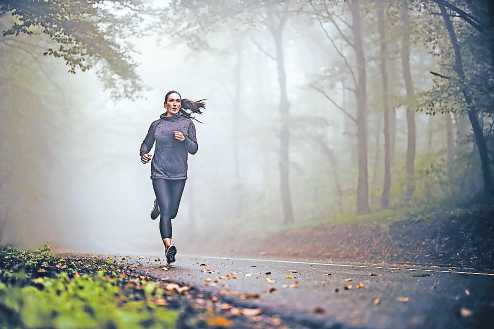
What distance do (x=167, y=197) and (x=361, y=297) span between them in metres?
3.94

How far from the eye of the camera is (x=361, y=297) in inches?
183

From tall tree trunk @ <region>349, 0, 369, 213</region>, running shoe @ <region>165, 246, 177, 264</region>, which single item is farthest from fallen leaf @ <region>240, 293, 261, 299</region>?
tall tree trunk @ <region>349, 0, 369, 213</region>

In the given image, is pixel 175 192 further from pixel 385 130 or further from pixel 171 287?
pixel 385 130

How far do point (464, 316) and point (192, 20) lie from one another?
16.2 m

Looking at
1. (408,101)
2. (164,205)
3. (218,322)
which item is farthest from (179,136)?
(408,101)

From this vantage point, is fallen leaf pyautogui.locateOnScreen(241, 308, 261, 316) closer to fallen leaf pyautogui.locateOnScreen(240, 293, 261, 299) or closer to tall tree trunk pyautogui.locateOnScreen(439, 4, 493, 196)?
fallen leaf pyautogui.locateOnScreen(240, 293, 261, 299)

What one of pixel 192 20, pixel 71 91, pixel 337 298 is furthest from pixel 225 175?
pixel 337 298

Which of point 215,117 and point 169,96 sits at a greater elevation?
point 215,117

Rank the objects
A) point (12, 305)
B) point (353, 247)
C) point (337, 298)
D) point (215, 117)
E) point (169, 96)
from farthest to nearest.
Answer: point (215, 117) → point (353, 247) → point (169, 96) → point (337, 298) → point (12, 305)

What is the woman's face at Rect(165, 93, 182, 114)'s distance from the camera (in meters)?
7.78

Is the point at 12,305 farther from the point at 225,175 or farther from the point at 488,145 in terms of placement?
the point at 225,175

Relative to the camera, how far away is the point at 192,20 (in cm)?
1819

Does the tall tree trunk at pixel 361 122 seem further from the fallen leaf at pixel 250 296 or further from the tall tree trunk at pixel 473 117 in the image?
the fallen leaf at pixel 250 296

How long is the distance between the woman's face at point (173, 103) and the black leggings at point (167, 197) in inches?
45.1
